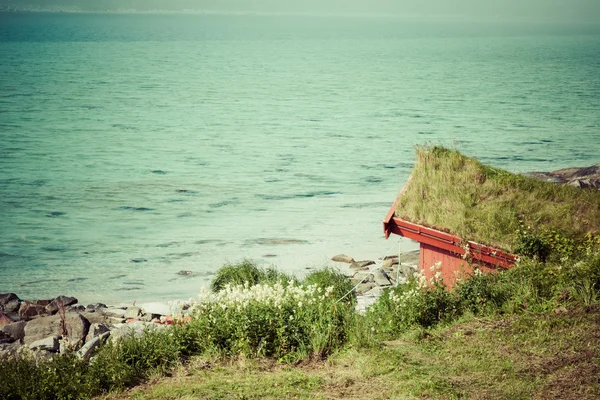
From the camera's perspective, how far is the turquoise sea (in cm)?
2512

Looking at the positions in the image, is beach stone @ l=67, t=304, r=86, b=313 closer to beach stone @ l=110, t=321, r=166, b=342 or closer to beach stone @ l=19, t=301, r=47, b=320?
beach stone @ l=19, t=301, r=47, b=320

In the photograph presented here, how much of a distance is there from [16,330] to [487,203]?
401 inches

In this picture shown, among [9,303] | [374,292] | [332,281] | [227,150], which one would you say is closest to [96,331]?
[332,281]

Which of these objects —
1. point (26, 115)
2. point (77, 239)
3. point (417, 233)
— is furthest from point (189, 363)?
point (26, 115)

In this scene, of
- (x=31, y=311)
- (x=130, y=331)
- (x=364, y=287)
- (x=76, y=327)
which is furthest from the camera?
(x=31, y=311)

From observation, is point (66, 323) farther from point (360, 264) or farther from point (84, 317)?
point (360, 264)

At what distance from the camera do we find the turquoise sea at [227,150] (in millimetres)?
25125

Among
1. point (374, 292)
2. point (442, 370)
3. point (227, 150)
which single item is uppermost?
point (442, 370)

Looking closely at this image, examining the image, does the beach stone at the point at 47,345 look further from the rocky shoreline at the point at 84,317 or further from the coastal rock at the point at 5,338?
the coastal rock at the point at 5,338

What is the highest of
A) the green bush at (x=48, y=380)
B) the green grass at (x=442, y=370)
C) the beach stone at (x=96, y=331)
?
the green grass at (x=442, y=370)

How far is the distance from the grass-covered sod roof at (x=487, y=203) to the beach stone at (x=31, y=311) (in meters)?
9.63

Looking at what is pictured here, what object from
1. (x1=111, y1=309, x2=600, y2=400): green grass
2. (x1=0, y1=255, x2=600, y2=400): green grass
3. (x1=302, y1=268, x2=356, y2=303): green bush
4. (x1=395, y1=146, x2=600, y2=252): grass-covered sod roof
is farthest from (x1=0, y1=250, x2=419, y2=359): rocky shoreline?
(x1=111, y1=309, x2=600, y2=400): green grass

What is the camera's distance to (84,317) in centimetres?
1395

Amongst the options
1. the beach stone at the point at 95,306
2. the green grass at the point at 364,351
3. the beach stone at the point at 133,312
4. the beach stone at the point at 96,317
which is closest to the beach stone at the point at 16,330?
the beach stone at the point at 96,317
